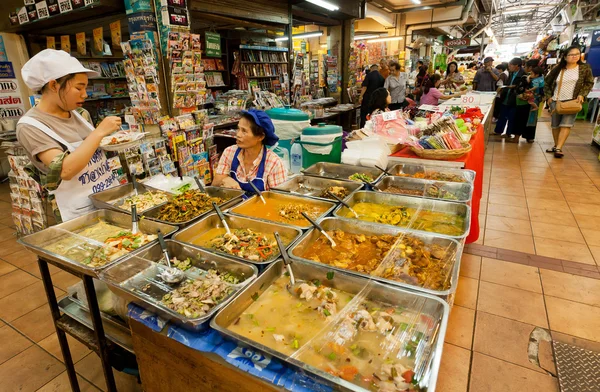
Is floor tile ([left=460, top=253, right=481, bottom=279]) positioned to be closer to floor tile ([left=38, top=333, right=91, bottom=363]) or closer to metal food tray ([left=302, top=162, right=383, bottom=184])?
metal food tray ([left=302, top=162, right=383, bottom=184])

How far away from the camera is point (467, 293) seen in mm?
2928

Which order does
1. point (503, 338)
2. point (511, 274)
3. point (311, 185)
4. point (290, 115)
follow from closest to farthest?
point (503, 338) < point (311, 185) < point (511, 274) < point (290, 115)

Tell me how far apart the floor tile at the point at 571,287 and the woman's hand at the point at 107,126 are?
372 centimetres

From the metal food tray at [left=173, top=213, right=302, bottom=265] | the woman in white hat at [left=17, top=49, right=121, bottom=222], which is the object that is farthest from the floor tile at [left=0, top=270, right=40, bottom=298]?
the metal food tray at [left=173, top=213, right=302, bottom=265]

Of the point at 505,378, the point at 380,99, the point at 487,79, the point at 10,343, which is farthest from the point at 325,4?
the point at 10,343

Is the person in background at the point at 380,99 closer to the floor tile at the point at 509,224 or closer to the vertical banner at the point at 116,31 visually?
the floor tile at the point at 509,224

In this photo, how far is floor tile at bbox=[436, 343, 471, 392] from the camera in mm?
2086

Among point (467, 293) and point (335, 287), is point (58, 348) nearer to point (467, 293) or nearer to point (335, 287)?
point (335, 287)

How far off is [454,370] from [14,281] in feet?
13.6

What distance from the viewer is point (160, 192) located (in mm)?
2477

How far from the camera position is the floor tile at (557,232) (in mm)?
3797

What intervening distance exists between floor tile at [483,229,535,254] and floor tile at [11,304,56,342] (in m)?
4.40

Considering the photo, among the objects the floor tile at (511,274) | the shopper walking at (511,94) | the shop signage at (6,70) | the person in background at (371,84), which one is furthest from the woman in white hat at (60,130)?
the shopper walking at (511,94)

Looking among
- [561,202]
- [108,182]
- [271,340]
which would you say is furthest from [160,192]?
[561,202]
